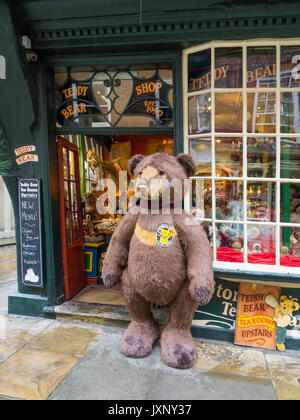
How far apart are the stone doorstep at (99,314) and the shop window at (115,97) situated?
227 centimetres

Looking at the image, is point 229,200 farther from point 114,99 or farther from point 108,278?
point 114,99

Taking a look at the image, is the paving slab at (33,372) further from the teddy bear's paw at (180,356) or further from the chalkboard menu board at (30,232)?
the chalkboard menu board at (30,232)

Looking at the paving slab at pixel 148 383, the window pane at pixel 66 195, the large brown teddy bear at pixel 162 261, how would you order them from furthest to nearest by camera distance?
the window pane at pixel 66 195
the large brown teddy bear at pixel 162 261
the paving slab at pixel 148 383

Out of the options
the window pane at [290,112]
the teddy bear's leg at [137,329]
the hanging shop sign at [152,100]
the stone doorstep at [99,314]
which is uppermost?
the hanging shop sign at [152,100]

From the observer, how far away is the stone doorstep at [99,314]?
3508 millimetres

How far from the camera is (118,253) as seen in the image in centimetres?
292

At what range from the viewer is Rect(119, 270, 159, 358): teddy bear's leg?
2854mm

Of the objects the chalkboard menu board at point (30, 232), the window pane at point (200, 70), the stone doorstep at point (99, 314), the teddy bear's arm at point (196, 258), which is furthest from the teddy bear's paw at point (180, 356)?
the window pane at point (200, 70)

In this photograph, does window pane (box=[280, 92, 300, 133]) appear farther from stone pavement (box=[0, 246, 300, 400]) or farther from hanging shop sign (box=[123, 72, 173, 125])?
stone pavement (box=[0, 246, 300, 400])

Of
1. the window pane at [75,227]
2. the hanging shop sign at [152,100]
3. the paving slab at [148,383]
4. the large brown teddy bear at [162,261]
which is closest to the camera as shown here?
the paving slab at [148,383]

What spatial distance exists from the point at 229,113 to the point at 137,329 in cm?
245

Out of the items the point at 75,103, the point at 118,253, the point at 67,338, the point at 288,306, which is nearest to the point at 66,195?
the point at 75,103
